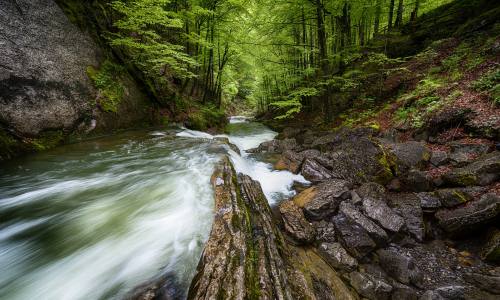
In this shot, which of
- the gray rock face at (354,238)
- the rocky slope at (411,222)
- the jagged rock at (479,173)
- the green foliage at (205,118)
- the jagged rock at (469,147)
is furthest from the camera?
the green foliage at (205,118)

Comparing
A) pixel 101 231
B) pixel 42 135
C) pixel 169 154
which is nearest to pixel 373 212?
pixel 101 231

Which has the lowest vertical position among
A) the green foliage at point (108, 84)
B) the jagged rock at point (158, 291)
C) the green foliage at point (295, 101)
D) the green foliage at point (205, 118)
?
the jagged rock at point (158, 291)

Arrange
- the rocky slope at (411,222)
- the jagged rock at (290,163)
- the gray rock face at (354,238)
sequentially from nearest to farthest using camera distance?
1. the rocky slope at (411,222)
2. the gray rock face at (354,238)
3. the jagged rock at (290,163)

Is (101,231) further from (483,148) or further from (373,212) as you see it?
(483,148)

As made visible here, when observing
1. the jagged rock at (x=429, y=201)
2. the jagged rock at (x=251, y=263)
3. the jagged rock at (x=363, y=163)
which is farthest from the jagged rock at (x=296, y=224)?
the jagged rock at (x=429, y=201)

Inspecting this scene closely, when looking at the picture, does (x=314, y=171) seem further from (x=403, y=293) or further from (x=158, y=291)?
(x=158, y=291)

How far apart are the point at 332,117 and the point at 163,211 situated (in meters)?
10.0

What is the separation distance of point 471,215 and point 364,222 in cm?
171

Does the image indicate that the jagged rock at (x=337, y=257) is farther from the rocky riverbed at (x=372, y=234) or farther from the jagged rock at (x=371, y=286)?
the jagged rock at (x=371, y=286)

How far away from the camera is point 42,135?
260 inches

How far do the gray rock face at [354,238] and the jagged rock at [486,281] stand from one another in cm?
130

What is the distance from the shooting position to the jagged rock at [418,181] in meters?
4.99

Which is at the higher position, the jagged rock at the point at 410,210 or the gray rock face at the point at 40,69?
the gray rock face at the point at 40,69

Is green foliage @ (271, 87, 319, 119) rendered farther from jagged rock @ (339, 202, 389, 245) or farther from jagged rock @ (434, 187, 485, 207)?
jagged rock @ (434, 187, 485, 207)
